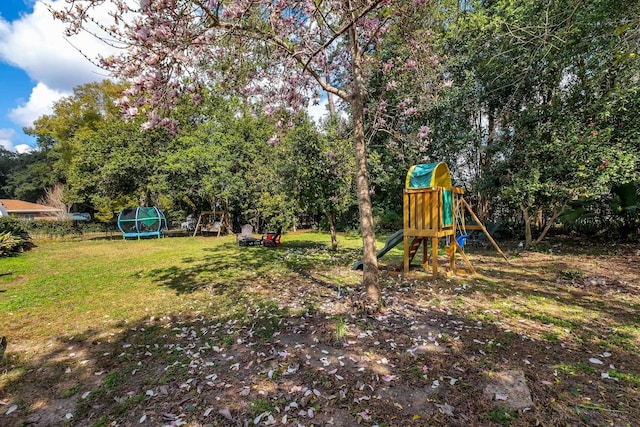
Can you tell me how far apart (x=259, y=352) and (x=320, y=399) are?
3.69ft

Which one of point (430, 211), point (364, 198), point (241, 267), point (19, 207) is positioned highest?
point (19, 207)

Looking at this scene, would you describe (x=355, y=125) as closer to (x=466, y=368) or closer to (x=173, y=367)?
(x=466, y=368)

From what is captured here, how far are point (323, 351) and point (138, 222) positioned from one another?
16627 millimetres

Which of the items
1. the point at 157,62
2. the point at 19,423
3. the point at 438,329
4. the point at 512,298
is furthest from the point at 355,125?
the point at 19,423

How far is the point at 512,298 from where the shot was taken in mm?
5191

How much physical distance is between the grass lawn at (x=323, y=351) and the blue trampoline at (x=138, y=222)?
10626mm

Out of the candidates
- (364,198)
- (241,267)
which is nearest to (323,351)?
(364,198)

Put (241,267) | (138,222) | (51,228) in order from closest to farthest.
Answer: (241,267)
(138,222)
(51,228)

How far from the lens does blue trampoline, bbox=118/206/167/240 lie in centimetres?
1684

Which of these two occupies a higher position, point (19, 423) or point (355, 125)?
point (355, 125)

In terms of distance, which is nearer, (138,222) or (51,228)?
(138,222)

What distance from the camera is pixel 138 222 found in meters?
16.9

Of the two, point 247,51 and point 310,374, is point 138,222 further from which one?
point 310,374

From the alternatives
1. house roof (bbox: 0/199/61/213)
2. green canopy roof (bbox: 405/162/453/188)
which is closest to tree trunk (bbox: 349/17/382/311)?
green canopy roof (bbox: 405/162/453/188)
